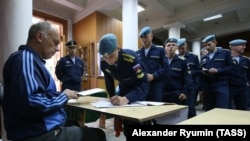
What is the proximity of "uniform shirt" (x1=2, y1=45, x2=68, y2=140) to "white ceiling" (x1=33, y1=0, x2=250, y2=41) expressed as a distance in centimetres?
492

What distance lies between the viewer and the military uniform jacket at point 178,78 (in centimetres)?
282

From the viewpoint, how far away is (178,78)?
2.86 metres

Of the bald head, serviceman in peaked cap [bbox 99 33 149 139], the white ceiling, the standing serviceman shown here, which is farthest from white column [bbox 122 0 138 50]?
the bald head

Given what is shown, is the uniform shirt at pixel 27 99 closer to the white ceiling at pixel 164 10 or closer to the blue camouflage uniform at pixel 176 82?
the blue camouflage uniform at pixel 176 82

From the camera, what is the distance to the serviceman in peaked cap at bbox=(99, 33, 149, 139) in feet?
5.45

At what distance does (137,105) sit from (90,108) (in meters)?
0.33

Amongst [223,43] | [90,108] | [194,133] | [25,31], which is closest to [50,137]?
[90,108]

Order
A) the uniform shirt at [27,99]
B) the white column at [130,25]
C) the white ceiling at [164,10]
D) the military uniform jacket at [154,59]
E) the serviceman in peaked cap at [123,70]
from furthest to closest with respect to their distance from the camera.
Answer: the white ceiling at [164,10]
the white column at [130,25]
the military uniform jacket at [154,59]
the serviceman in peaked cap at [123,70]
the uniform shirt at [27,99]

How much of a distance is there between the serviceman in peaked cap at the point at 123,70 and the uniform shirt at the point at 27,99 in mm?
573

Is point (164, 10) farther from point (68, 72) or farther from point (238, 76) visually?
point (68, 72)

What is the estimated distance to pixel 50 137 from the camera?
1.08 metres

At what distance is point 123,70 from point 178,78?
1.29 meters

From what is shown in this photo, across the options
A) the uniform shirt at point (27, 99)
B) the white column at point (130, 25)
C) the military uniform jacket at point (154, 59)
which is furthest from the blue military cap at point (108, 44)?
the white column at point (130, 25)

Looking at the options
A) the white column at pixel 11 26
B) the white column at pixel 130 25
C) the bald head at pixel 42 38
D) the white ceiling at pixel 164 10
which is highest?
the white ceiling at pixel 164 10
